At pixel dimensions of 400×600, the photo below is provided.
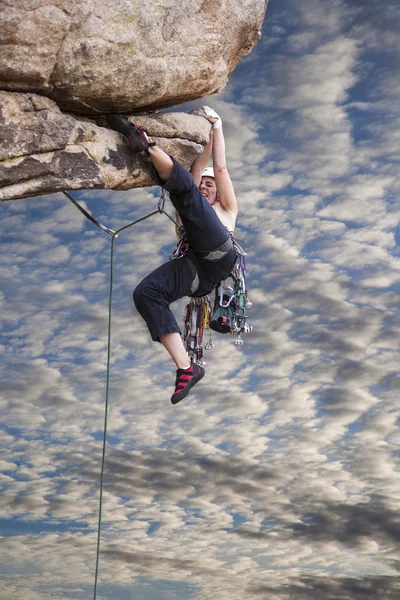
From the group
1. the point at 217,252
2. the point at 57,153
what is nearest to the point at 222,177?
the point at 217,252

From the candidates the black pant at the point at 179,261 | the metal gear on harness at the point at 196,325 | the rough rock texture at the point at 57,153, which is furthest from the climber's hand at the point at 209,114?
the metal gear on harness at the point at 196,325

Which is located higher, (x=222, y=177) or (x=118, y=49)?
(x=118, y=49)

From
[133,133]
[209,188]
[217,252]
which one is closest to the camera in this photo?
[133,133]

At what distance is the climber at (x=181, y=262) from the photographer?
20.4ft

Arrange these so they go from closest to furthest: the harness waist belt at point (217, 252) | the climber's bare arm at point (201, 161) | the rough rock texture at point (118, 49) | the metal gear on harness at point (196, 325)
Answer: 1. the rough rock texture at point (118, 49)
2. the harness waist belt at point (217, 252)
3. the climber's bare arm at point (201, 161)
4. the metal gear on harness at point (196, 325)

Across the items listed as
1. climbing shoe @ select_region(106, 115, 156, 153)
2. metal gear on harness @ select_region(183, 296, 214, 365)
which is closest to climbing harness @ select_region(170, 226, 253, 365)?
metal gear on harness @ select_region(183, 296, 214, 365)

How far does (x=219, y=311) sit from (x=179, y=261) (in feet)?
1.85

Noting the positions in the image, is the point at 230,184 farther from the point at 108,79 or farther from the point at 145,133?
the point at 108,79

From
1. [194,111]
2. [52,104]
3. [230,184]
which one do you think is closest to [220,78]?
[194,111]

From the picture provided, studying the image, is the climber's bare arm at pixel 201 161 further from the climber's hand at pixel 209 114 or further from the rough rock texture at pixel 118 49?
the rough rock texture at pixel 118 49

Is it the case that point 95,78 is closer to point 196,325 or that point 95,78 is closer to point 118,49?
point 118,49

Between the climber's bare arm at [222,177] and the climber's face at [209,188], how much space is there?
123 mm

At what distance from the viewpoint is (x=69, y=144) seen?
19.7 feet

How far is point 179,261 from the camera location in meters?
6.57
